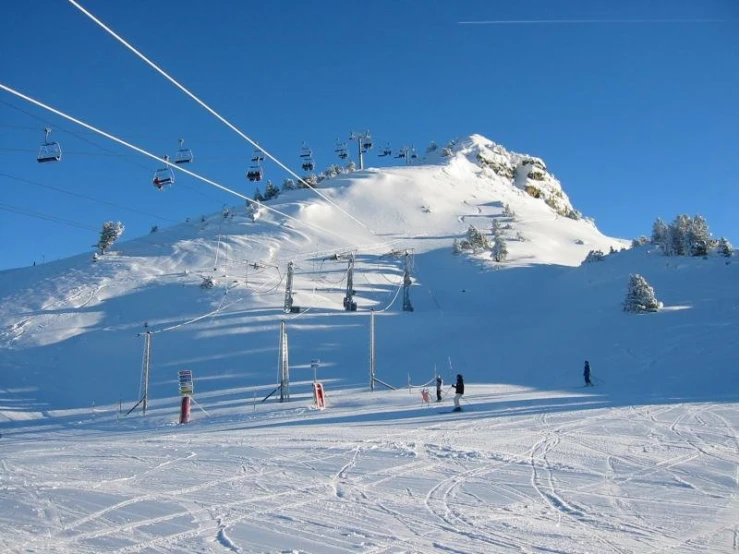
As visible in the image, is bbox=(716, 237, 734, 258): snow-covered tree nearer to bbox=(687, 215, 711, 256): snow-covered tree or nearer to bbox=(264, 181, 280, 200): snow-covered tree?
bbox=(687, 215, 711, 256): snow-covered tree

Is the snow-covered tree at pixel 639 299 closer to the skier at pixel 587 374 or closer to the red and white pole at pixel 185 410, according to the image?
the skier at pixel 587 374

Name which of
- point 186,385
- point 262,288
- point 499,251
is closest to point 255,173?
point 186,385

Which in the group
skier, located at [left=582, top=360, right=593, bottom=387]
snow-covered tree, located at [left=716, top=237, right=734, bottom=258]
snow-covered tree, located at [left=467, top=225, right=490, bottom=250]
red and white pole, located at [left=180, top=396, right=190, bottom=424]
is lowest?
red and white pole, located at [left=180, top=396, right=190, bottom=424]

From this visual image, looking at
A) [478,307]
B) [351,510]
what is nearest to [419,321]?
[478,307]

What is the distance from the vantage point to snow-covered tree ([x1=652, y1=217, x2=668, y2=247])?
47716mm

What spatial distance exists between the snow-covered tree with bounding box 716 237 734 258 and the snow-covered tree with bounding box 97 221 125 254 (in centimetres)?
5636

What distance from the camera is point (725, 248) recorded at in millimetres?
42719

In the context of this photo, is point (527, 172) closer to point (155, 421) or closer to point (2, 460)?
point (155, 421)

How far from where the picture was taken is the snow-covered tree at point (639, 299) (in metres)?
34.1

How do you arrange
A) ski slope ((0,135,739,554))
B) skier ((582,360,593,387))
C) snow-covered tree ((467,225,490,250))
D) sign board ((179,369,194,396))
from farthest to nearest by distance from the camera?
snow-covered tree ((467,225,490,250)) → skier ((582,360,593,387)) → sign board ((179,369,194,396)) → ski slope ((0,135,739,554))

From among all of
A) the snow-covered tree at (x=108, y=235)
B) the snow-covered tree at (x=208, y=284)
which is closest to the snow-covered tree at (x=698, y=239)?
the snow-covered tree at (x=208, y=284)

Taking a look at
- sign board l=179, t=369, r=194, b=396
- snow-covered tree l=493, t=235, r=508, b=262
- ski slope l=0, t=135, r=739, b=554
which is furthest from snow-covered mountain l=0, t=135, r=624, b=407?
sign board l=179, t=369, r=194, b=396

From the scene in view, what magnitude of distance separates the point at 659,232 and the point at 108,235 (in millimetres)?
53837

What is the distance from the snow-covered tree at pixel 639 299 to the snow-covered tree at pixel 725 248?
40.2ft
